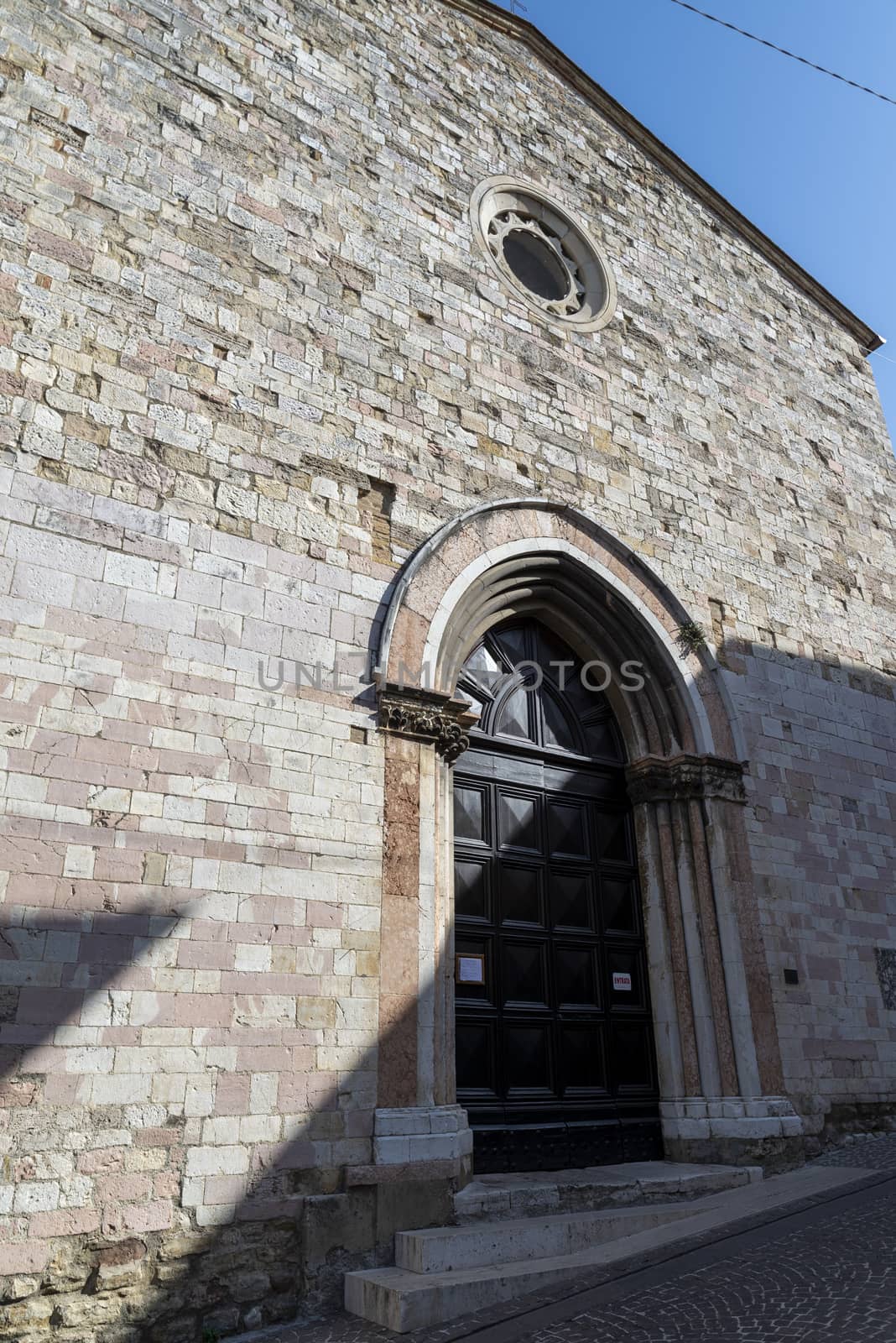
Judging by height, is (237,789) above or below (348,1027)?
above

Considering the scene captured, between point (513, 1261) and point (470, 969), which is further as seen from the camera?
point (470, 969)

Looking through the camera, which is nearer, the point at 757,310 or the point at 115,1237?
the point at 115,1237

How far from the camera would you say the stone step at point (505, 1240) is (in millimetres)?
4199

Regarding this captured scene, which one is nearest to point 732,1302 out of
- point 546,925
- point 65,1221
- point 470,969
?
point 470,969

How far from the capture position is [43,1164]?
12.4ft

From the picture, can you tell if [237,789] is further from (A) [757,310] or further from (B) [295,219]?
(A) [757,310]

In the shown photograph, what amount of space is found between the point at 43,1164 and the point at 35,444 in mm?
3246

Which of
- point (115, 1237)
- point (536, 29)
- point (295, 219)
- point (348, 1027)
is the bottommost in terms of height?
point (115, 1237)

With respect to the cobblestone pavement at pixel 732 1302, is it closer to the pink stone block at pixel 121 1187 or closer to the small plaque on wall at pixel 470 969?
the pink stone block at pixel 121 1187

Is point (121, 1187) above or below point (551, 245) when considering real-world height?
below

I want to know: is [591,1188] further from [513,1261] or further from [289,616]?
[289,616]

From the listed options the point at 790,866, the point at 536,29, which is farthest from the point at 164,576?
the point at 536,29

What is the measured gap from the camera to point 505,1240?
429 cm

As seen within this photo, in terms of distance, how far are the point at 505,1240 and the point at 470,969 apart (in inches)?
62.5
